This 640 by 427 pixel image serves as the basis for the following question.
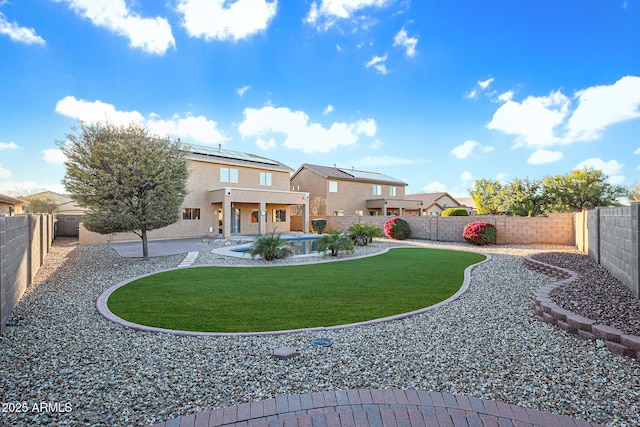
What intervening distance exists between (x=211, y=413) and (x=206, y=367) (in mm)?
882

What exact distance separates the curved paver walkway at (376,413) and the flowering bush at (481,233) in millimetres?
15330

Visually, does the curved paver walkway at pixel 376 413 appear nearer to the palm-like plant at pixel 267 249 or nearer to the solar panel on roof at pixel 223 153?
the palm-like plant at pixel 267 249

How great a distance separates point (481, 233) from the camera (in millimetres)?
16609

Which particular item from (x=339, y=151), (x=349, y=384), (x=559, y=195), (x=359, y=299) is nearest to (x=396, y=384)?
(x=349, y=384)

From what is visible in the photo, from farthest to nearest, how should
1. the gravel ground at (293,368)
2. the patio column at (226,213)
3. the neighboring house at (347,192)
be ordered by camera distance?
1. the neighboring house at (347,192)
2. the patio column at (226,213)
3. the gravel ground at (293,368)

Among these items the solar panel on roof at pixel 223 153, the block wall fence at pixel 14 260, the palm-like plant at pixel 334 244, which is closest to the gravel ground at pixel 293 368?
the block wall fence at pixel 14 260

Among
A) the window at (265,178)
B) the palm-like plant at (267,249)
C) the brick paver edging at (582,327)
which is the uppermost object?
the window at (265,178)

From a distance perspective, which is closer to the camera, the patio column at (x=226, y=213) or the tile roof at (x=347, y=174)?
the patio column at (x=226, y=213)

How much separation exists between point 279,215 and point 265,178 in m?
3.29

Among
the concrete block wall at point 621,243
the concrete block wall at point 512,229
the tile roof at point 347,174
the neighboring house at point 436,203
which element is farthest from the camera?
the neighboring house at point 436,203

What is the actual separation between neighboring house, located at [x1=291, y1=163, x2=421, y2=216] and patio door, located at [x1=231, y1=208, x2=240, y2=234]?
8.26m

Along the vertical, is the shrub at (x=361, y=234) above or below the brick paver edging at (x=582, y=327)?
above

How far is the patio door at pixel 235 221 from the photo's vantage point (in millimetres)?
23722

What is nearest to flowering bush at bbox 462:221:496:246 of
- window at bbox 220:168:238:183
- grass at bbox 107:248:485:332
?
grass at bbox 107:248:485:332
